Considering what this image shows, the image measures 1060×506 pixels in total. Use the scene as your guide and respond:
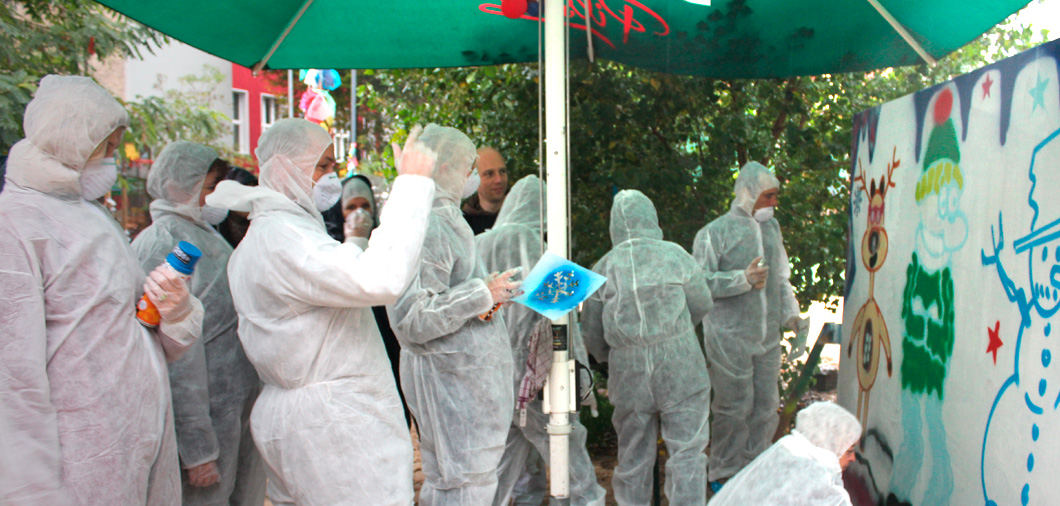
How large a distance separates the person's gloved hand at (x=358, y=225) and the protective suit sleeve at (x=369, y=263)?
5.65 ft

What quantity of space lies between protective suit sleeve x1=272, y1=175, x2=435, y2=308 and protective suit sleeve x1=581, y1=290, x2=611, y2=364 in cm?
176

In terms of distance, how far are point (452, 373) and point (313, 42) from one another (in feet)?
6.76

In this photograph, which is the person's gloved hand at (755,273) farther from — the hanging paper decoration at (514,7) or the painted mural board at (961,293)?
the hanging paper decoration at (514,7)

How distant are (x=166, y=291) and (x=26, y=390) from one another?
398 millimetres

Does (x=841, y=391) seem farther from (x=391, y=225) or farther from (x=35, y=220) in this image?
(x=35, y=220)

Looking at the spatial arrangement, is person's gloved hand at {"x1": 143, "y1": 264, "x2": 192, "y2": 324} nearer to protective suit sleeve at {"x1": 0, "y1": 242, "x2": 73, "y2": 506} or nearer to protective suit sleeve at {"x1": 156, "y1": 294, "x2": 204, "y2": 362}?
protective suit sleeve at {"x1": 156, "y1": 294, "x2": 204, "y2": 362}

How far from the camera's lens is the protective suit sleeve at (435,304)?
2.51 metres

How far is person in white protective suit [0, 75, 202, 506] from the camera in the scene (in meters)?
1.73

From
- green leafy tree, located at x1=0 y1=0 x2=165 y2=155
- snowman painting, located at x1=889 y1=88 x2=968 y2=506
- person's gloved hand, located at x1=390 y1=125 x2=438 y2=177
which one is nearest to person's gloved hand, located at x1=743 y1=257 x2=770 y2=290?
snowman painting, located at x1=889 y1=88 x2=968 y2=506

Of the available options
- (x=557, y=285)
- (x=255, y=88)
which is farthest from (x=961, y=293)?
(x=255, y=88)

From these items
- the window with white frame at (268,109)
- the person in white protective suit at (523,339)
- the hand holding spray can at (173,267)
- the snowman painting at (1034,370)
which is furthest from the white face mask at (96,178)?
the window with white frame at (268,109)

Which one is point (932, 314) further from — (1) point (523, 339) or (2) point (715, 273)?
(1) point (523, 339)

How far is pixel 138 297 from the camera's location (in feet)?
6.84

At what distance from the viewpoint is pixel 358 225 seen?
380cm
